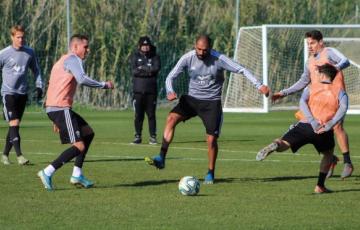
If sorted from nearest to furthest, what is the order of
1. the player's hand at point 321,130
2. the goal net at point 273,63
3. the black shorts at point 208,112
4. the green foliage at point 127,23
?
the player's hand at point 321,130 < the black shorts at point 208,112 < the goal net at point 273,63 < the green foliage at point 127,23

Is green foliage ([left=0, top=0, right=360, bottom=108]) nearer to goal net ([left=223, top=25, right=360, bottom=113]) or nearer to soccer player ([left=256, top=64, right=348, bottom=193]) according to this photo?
goal net ([left=223, top=25, right=360, bottom=113])

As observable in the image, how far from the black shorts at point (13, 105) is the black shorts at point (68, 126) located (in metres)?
3.87

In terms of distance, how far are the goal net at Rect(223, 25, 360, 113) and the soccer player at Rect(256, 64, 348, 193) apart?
22331 millimetres

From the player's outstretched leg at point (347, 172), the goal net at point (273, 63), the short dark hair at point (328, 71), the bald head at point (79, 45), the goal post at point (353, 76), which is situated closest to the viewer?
the short dark hair at point (328, 71)

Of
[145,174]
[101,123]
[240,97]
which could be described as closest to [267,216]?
[145,174]

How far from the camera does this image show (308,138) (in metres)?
13.8

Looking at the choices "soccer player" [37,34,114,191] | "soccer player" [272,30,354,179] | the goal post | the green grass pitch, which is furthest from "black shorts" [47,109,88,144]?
the goal post

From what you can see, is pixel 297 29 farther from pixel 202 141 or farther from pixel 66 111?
pixel 66 111

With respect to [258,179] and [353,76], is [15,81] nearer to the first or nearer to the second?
[258,179]

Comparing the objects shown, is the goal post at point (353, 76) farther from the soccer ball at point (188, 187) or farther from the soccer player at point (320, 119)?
the soccer ball at point (188, 187)

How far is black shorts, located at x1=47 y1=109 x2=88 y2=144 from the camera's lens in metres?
14.3

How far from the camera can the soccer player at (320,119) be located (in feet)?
44.9

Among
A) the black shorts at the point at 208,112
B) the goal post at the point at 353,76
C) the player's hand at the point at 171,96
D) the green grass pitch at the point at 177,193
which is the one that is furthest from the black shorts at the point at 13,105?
the goal post at the point at 353,76

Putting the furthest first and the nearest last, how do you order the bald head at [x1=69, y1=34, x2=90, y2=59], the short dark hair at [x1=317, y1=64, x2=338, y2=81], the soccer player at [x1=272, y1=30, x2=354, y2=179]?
1. the soccer player at [x1=272, y1=30, x2=354, y2=179]
2. the bald head at [x1=69, y1=34, x2=90, y2=59]
3. the short dark hair at [x1=317, y1=64, x2=338, y2=81]
